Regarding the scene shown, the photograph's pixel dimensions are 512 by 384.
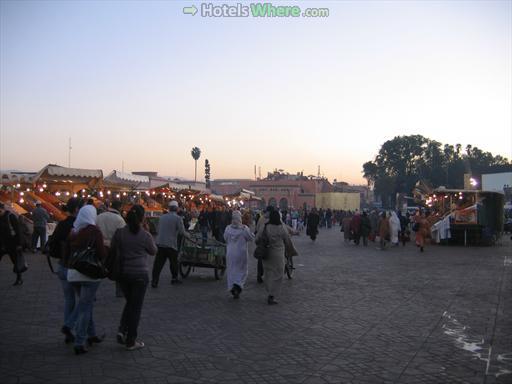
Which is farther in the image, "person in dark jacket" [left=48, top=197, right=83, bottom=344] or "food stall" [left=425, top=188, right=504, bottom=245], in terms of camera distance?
"food stall" [left=425, top=188, right=504, bottom=245]

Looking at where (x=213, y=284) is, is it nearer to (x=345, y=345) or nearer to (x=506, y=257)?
(x=345, y=345)

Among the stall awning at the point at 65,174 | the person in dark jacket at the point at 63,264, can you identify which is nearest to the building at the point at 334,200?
the stall awning at the point at 65,174

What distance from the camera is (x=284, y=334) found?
6.92 metres

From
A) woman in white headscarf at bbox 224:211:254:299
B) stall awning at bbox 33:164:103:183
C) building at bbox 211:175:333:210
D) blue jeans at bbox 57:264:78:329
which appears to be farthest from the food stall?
building at bbox 211:175:333:210

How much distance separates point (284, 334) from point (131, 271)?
2.16 metres

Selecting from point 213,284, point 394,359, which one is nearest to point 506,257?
point 213,284

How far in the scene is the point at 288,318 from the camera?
791 cm

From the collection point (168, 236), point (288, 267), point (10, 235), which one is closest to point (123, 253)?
point (168, 236)

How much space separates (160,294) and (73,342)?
11.9ft

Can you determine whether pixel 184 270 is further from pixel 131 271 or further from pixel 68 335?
pixel 131 271

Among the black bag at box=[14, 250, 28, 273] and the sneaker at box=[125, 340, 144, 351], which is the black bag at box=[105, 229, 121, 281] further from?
the black bag at box=[14, 250, 28, 273]

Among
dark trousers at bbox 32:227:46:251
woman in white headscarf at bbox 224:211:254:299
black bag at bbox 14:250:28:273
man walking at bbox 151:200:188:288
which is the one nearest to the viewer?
woman in white headscarf at bbox 224:211:254:299

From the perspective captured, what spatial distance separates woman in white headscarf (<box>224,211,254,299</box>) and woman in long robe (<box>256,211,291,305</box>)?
570 mm

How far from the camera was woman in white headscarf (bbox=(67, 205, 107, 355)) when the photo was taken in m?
5.79
